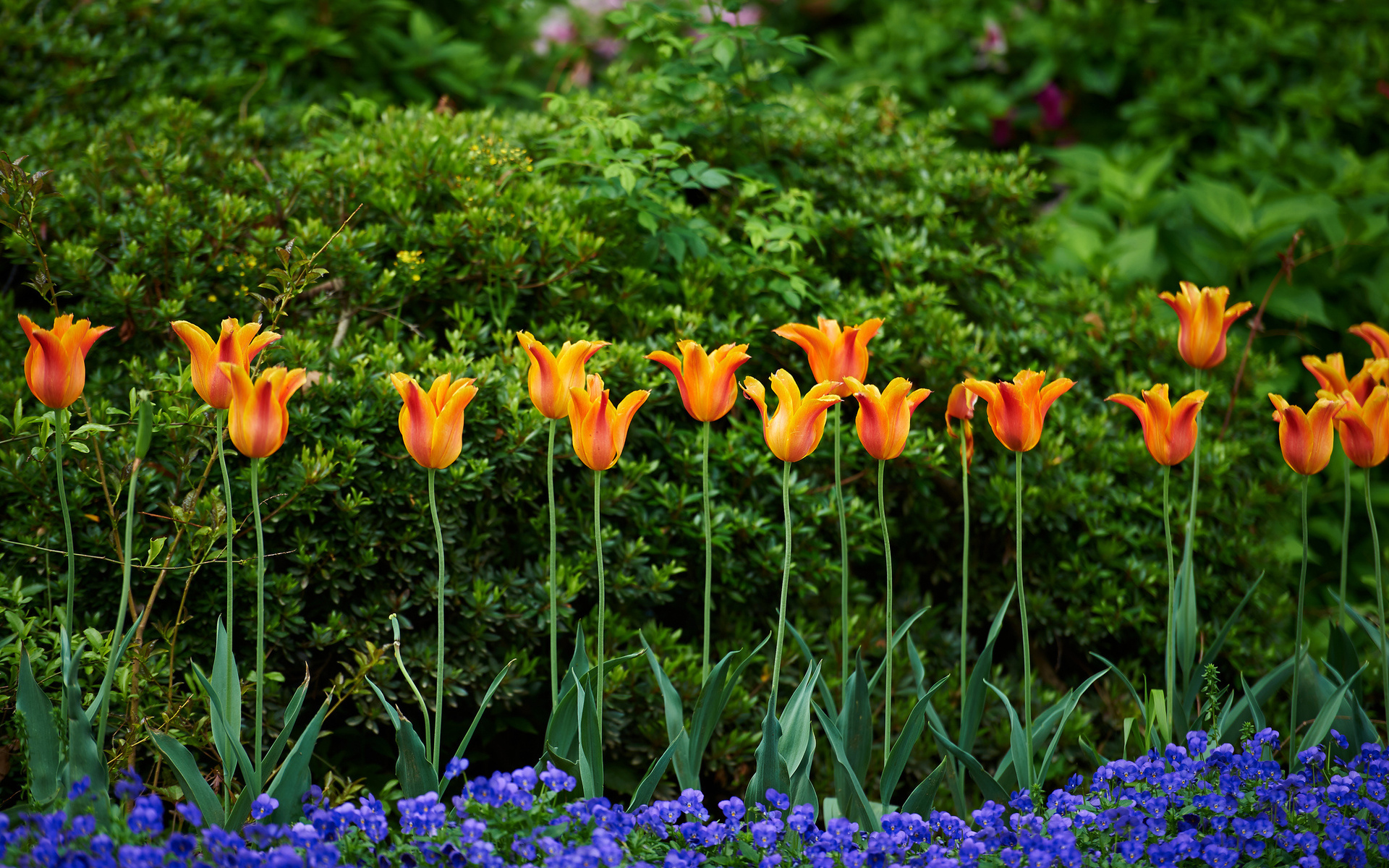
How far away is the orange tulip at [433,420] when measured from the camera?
1.61 m

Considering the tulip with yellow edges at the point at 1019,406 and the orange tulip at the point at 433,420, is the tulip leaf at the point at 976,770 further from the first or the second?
the orange tulip at the point at 433,420

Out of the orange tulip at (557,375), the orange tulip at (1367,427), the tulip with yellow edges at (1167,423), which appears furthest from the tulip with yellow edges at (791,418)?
the orange tulip at (1367,427)

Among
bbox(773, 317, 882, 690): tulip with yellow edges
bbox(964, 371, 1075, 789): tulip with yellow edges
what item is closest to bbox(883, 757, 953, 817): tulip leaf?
bbox(773, 317, 882, 690): tulip with yellow edges

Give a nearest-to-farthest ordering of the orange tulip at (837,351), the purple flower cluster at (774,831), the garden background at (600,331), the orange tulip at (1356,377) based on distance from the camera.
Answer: the purple flower cluster at (774,831)
the orange tulip at (837,351)
the orange tulip at (1356,377)
the garden background at (600,331)

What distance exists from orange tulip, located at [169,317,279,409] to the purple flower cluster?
594 mm

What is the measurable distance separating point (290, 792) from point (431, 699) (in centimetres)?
58

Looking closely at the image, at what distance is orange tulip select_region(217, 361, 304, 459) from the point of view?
1.55 metres

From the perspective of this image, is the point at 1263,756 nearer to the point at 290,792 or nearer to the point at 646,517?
the point at 646,517

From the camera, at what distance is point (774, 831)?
1587mm

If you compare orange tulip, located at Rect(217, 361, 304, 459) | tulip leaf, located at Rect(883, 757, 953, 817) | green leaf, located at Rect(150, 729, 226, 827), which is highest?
orange tulip, located at Rect(217, 361, 304, 459)

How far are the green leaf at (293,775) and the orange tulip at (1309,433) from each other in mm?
1645

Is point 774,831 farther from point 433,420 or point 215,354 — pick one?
point 215,354

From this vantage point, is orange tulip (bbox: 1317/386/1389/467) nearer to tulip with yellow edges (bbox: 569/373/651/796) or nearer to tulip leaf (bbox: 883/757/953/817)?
tulip leaf (bbox: 883/757/953/817)

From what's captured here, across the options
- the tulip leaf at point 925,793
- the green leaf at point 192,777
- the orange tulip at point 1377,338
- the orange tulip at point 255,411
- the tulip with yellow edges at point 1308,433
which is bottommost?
the tulip leaf at point 925,793
